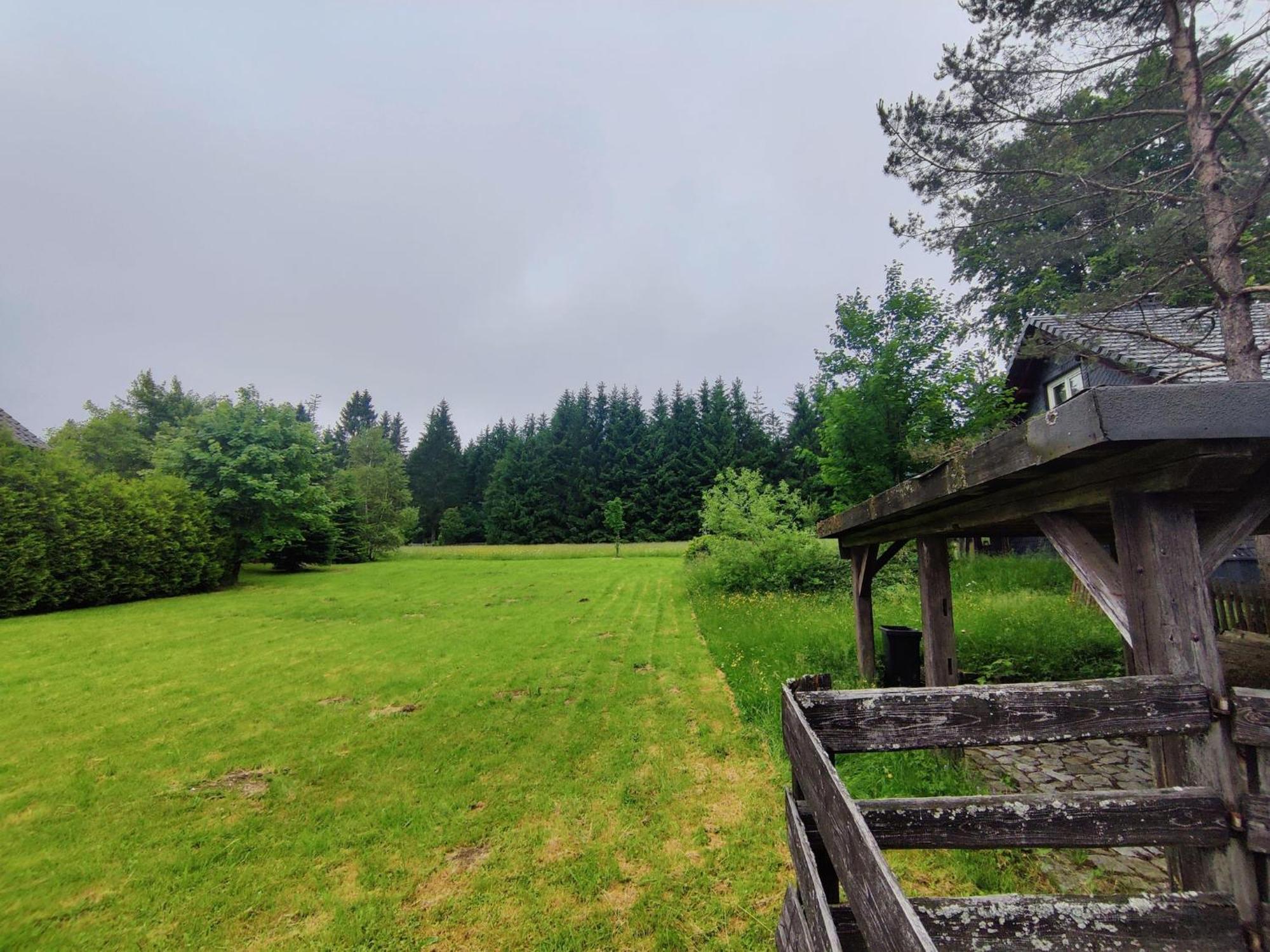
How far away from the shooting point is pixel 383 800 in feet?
12.7

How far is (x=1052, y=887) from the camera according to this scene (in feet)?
8.77

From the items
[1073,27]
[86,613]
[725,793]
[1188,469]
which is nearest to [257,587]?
[86,613]

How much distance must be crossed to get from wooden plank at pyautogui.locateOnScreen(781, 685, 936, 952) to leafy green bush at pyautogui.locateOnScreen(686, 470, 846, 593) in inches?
488

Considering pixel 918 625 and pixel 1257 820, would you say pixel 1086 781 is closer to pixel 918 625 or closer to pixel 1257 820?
pixel 1257 820

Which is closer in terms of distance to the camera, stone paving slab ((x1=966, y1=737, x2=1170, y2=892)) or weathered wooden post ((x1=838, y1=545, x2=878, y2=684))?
stone paving slab ((x1=966, y1=737, x2=1170, y2=892))

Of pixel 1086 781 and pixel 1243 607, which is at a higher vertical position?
pixel 1243 607

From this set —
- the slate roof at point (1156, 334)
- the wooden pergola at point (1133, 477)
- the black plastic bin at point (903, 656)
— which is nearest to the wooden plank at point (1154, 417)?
the wooden pergola at point (1133, 477)

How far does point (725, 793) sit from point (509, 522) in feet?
145

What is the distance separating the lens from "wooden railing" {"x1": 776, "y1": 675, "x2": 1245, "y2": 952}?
54.4 inches

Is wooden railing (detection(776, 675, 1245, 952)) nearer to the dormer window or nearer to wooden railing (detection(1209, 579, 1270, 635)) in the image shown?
wooden railing (detection(1209, 579, 1270, 635))

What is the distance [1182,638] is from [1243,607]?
856 centimetres

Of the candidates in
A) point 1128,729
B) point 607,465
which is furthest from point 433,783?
point 607,465

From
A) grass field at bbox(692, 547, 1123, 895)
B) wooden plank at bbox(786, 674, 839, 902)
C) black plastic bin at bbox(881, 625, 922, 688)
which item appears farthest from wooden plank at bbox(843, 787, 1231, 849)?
black plastic bin at bbox(881, 625, 922, 688)

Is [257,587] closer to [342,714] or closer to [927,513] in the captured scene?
[342,714]
